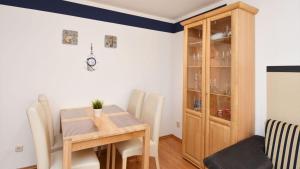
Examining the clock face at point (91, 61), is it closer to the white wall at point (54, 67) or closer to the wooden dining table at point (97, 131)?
the white wall at point (54, 67)

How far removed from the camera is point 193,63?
266 cm

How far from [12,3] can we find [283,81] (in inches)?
133

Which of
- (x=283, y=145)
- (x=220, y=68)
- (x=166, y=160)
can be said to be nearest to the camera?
(x=283, y=145)

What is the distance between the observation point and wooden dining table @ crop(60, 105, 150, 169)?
1.52 metres

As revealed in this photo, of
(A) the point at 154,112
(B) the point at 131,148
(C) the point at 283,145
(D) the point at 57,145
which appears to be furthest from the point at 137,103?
(C) the point at 283,145

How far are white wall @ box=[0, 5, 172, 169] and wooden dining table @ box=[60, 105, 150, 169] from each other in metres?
0.58

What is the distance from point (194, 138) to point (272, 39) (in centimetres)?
159

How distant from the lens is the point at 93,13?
8.98 feet

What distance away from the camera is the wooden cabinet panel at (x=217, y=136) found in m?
2.04

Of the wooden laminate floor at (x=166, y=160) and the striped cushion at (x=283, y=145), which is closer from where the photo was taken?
the striped cushion at (x=283, y=145)

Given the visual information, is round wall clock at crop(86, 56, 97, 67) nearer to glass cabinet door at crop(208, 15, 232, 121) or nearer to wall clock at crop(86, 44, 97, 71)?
wall clock at crop(86, 44, 97, 71)

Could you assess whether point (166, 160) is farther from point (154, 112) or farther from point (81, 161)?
point (81, 161)

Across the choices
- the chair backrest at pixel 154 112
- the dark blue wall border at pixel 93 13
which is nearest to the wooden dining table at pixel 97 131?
the chair backrest at pixel 154 112

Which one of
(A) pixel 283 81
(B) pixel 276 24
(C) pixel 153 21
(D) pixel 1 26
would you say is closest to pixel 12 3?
(D) pixel 1 26
